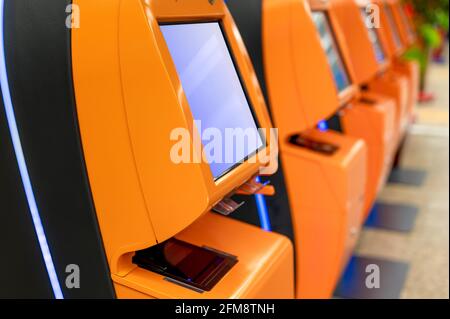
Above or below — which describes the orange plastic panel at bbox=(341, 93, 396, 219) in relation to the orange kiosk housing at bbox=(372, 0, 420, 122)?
below

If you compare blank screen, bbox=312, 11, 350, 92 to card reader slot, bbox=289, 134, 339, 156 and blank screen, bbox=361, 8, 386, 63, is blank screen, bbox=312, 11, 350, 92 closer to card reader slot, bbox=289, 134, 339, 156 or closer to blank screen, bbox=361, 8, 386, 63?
card reader slot, bbox=289, 134, 339, 156

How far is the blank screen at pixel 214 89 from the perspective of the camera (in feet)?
4.33

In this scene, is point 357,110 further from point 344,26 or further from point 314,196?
point 314,196

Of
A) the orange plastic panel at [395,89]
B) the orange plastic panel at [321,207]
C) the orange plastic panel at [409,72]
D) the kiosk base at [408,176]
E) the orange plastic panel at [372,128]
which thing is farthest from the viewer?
the orange plastic panel at [409,72]

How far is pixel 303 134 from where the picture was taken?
8.61 ft

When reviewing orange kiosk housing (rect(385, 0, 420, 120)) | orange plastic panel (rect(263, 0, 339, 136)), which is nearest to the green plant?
orange kiosk housing (rect(385, 0, 420, 120))

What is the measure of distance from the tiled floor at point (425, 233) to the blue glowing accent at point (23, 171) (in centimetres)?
202

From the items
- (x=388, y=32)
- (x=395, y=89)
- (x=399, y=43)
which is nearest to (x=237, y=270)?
(x=395, y=89)

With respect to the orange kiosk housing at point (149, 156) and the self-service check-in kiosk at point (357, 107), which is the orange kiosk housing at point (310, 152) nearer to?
the self-service check-in kiosk at point (357, 107)

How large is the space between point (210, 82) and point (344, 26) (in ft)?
7.16

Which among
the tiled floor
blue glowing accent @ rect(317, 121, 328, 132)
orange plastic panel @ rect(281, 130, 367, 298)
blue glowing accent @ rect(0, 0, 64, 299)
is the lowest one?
the tiled floor

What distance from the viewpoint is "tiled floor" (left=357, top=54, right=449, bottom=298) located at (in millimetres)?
2982

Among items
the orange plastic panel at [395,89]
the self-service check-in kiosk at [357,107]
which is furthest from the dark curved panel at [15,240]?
the orange plastic panel at [395,89]

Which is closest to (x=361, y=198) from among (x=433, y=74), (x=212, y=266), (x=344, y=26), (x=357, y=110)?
(x=357, y=110)
